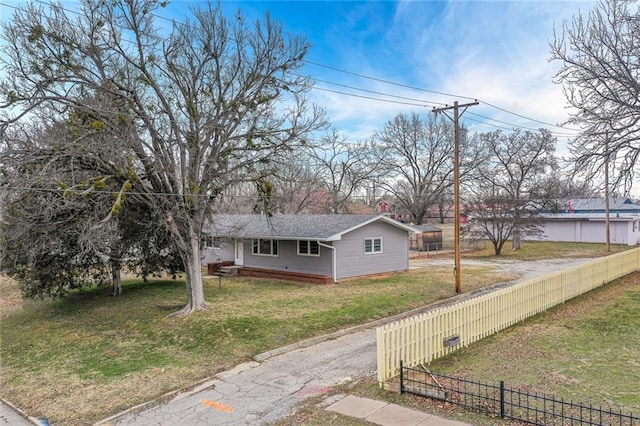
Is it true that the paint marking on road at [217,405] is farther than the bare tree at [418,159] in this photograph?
No

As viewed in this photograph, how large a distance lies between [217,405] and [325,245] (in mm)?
13417

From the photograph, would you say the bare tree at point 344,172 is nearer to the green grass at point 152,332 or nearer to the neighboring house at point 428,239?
the neighboring house at point 428,239

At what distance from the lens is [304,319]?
13.1 meters

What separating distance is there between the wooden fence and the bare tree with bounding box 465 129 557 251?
661 inches

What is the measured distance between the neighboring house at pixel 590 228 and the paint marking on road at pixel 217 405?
117ft

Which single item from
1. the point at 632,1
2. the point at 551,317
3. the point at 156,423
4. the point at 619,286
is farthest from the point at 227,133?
the point at 619,286

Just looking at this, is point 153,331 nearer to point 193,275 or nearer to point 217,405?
point 193,275

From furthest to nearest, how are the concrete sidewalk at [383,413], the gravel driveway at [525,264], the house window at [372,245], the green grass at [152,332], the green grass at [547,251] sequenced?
the green grass at [547,251], the gravel driveway at [525,264], the house window at [372,245], the green grass at [152,332], the concrete sidewalk at [383,413]

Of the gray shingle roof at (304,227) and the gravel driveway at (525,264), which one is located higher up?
the gray shingle roof at (304,227)

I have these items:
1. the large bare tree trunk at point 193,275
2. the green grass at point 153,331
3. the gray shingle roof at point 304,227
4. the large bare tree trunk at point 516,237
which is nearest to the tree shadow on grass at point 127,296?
the green grass at point 153,331

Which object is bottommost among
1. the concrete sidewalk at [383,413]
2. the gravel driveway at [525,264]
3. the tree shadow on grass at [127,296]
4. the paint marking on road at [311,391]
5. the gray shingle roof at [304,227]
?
the tree shadow on grass at [127,296]

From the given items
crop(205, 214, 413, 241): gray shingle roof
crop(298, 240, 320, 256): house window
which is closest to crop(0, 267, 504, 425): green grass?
crop(298, 240, 320, 256): house window

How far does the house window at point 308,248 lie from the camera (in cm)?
2170

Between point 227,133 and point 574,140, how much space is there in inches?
479
